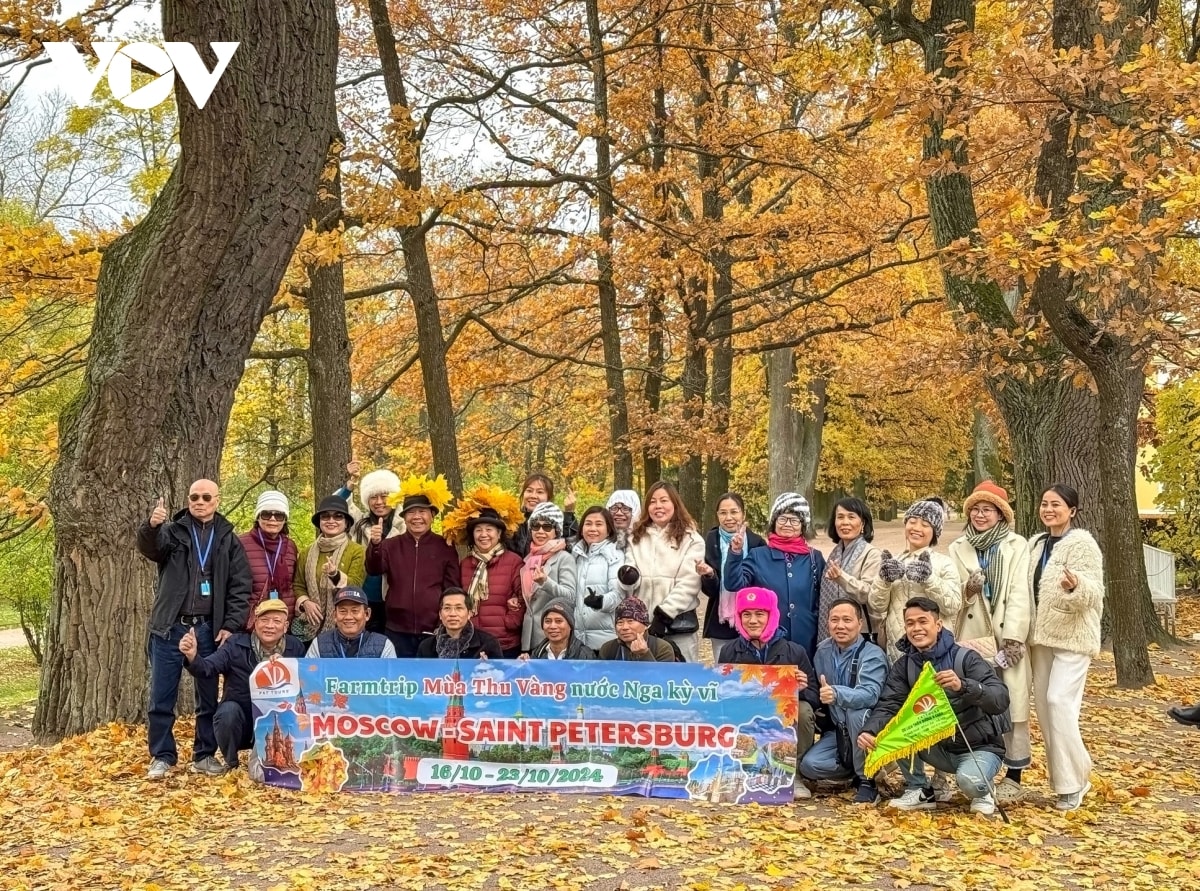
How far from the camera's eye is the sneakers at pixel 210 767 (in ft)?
23.7

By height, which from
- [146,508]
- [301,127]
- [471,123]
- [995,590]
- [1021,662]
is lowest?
[1021,662]

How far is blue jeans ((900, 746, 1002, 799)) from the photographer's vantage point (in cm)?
639

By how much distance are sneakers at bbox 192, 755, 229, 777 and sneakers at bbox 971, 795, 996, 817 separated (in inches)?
178

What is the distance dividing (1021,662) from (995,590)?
446 mm

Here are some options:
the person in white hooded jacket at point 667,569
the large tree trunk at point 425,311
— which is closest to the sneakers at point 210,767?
the person in white hooded jacket at point 667,569

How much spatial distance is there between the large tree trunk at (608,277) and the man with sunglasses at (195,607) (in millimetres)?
9051

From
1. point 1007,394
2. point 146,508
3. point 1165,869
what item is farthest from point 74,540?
point 1007,394

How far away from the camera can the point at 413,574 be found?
776 cm

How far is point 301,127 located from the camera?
26.6 feet

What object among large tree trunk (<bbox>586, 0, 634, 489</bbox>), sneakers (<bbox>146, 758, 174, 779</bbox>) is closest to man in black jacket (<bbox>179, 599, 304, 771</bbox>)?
sneakers (<bbox>146, 758, 174, 779</bbox>)

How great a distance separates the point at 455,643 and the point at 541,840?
1766 millimetres

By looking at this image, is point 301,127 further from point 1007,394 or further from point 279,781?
point 1007,394

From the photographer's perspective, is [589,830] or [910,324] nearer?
[589,830]

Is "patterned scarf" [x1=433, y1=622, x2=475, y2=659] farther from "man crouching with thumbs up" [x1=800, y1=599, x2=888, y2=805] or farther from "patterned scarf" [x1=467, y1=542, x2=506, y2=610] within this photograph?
"man crouching with thumbs up" [x1=800, y1=599, x2=888, y2=805]
